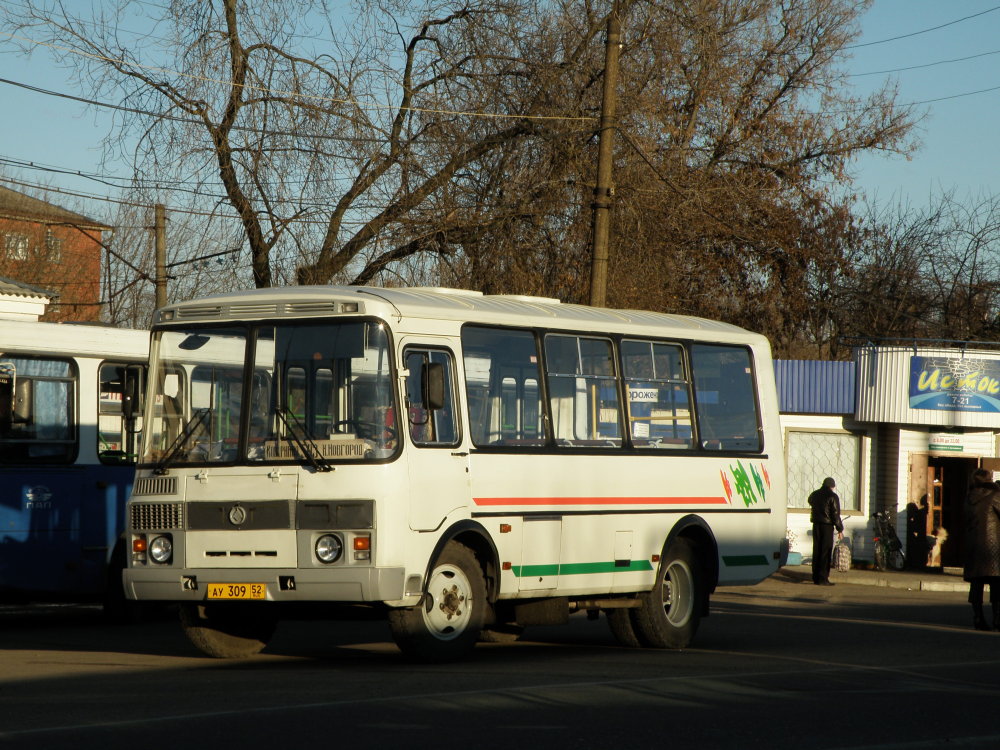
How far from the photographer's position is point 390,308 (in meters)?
11.0

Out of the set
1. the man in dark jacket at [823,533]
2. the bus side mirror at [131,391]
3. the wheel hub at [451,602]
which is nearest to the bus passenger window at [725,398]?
the wheel hub at [451,602]

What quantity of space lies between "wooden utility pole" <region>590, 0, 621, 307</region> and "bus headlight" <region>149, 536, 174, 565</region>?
34.4 feet

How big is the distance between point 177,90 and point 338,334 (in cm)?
1538

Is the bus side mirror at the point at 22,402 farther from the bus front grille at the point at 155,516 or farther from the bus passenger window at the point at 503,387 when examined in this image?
the bus passenger window at the point at 503,387

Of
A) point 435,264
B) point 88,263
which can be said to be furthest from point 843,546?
point 88,263

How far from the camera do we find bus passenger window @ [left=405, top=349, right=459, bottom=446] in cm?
1100

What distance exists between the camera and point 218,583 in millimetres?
10938

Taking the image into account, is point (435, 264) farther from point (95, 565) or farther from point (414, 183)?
point (95, 565)

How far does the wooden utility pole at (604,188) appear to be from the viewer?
20906 mm

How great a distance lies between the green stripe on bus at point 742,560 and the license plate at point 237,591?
5181 mm

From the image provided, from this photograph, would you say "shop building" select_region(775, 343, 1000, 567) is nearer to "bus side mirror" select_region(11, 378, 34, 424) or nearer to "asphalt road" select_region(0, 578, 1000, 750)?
"asphalt road" select_region(0, 578, 1000, 750)

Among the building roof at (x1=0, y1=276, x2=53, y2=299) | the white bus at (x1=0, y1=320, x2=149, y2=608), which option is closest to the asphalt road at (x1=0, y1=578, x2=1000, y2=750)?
the white bus at (x1=0, y1=320, x2=149, y2=608)

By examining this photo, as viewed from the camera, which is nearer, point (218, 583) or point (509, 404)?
point (218, 583)

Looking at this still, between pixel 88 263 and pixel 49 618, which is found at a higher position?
pixel 88 263
